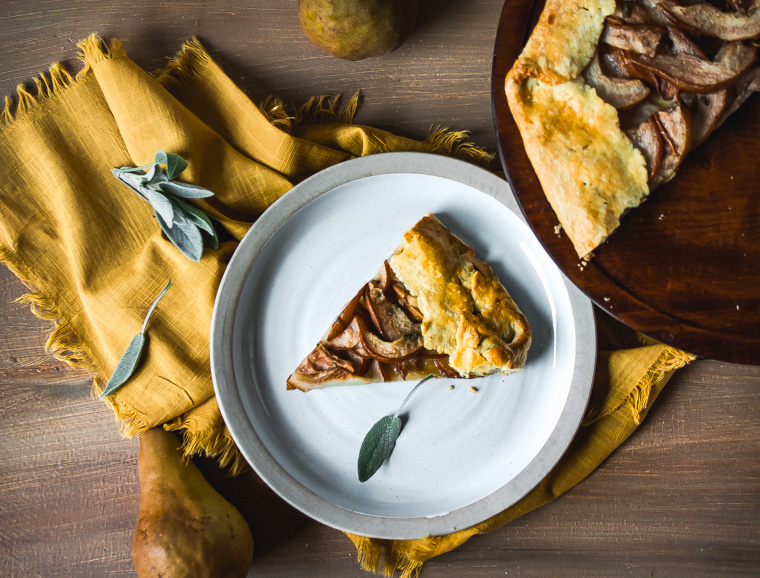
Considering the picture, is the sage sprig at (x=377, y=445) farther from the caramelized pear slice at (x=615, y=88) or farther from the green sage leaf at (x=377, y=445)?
the caramelized pear slice at (x=615, y=88)

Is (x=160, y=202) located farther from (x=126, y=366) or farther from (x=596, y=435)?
(x=596, y=435)

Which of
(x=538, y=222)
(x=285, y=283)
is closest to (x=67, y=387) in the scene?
(x=285, y=283)

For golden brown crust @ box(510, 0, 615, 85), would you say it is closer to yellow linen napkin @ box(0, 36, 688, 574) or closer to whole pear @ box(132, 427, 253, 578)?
yellow linen napkin @ box(0, 36, 688, 574)

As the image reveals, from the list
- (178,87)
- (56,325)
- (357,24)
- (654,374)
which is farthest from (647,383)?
(56,325)

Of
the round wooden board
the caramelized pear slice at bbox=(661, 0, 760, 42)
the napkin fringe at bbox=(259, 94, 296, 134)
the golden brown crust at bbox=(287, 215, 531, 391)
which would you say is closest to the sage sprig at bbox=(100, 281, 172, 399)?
the golden brown crust at bbox=(287, 215, 531, 391)

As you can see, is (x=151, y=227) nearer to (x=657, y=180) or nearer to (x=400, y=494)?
(x=400, y=494)

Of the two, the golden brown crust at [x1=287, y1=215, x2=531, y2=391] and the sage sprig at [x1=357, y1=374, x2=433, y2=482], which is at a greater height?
the golden brown crust at [x1=287, y1=215, x2=531, y2=391]
